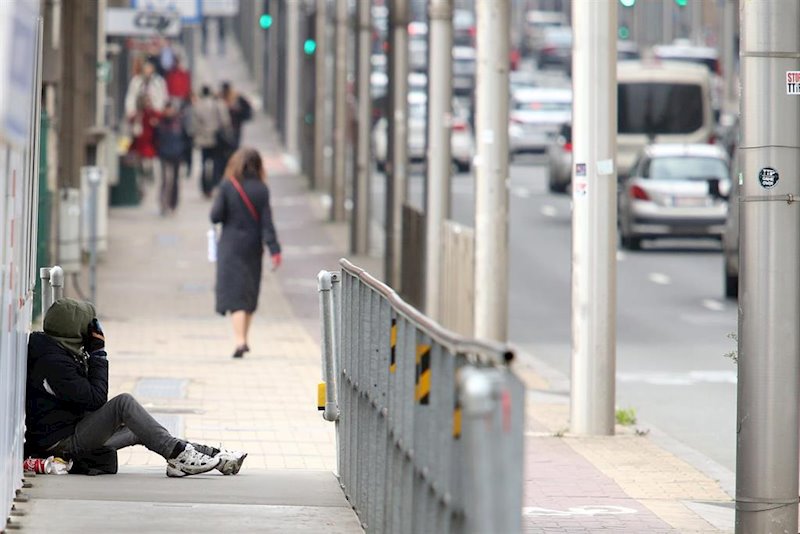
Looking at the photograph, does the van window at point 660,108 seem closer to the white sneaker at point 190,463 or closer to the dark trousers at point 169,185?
the dark trousers at point 169,185

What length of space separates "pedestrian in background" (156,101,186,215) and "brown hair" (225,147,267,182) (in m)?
15.3

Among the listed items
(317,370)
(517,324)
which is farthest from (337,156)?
(317,370)

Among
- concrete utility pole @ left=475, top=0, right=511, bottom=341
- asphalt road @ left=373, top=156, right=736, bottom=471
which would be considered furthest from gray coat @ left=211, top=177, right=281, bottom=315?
asphalt road @ left=373, top=156, right=736, bottom=471

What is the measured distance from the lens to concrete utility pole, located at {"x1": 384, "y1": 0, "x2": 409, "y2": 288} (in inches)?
888

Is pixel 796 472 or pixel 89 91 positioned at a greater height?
pixel 89 91

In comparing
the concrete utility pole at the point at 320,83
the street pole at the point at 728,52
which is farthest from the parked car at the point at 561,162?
the street pole at the point at 728,52

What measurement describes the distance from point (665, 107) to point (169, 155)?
11164 millimetres

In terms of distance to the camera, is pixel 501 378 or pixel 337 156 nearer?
pixel 501 378

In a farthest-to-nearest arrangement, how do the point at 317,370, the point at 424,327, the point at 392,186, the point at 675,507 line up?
1. the point at 392,186
2. the point at 317,370
3. the point at 675,507
4. the point at 424,327

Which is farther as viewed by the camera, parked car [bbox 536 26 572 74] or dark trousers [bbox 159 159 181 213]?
parked car [bbox 536 26 572 74]

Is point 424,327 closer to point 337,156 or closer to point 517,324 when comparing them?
point 517,324

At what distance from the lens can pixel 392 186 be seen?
→ 2356 cm

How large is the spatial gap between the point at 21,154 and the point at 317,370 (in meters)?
8.16

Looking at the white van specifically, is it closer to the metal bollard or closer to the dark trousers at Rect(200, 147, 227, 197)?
the dark trousers at Rect(200, 147, 227, 197)
